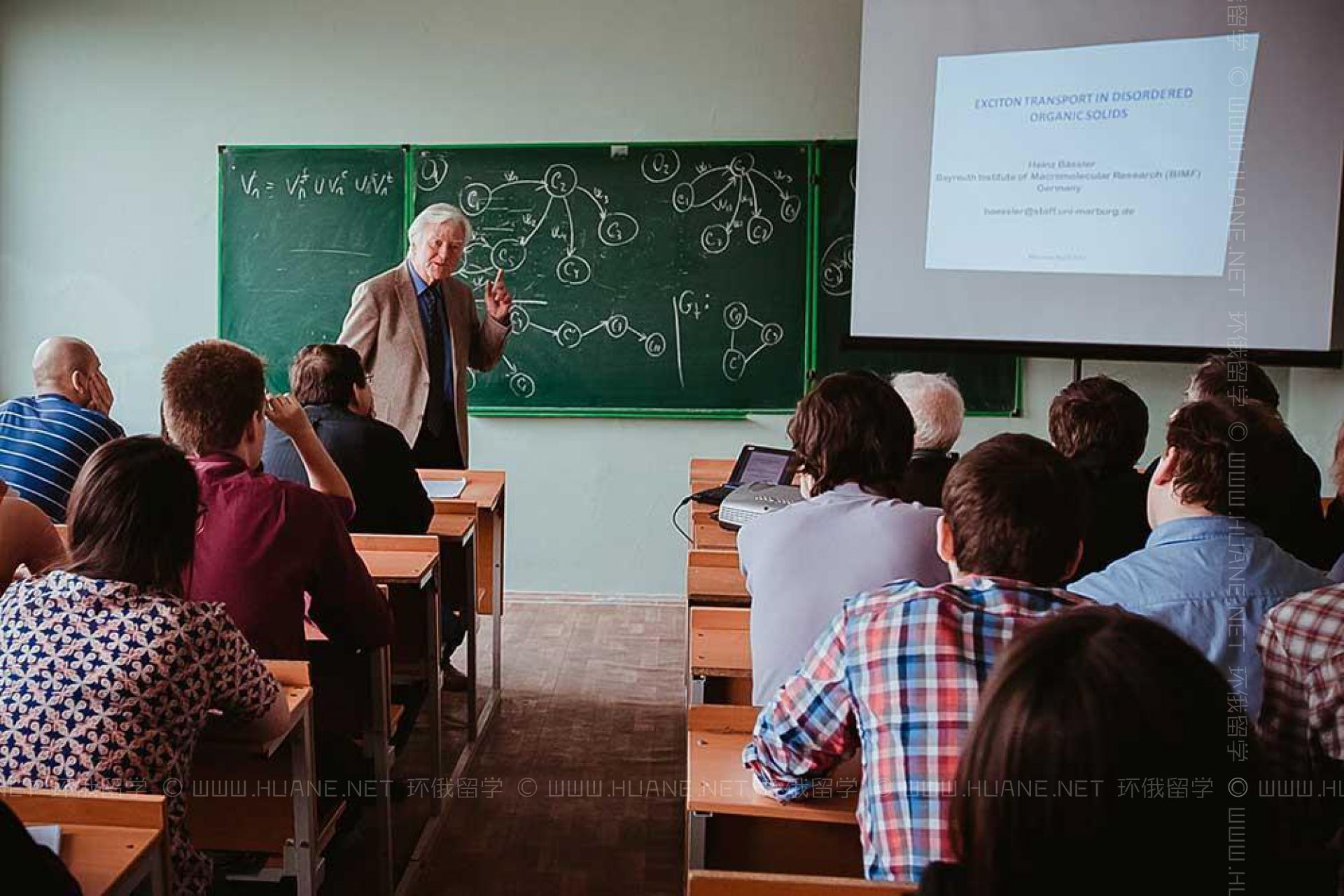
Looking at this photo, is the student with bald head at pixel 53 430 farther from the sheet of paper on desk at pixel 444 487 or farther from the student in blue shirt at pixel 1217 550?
the student in blue shirt at pixel 1217 550

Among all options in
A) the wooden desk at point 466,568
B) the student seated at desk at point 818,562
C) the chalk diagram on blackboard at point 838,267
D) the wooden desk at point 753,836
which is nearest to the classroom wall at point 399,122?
the chalk diagram on blackboard at point 838,267

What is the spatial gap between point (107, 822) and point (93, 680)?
0.30 m

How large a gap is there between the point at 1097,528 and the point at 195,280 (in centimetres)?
439

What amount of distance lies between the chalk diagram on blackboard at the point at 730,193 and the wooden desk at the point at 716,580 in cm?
263

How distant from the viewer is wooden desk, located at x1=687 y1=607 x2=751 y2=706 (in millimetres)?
2170

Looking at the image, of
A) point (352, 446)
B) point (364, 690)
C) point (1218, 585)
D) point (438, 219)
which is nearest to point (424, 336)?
point (438, 219)

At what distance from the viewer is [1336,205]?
4.36 meters

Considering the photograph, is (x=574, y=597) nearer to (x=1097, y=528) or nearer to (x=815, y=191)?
(x=815, y=191)

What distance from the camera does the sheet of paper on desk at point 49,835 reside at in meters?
1.40

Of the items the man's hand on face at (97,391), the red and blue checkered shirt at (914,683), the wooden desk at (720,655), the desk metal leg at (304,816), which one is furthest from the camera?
the man's hand on face at (97,391)

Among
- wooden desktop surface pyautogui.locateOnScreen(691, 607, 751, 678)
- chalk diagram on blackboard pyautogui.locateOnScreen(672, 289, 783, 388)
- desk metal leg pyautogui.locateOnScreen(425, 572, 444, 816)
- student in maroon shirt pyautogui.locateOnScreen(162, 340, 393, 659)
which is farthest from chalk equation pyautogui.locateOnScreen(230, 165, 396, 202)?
wooden desktop surface pyautogui.locateOnScreen(691, 607, 751, 678)

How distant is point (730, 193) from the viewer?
5.21 meters

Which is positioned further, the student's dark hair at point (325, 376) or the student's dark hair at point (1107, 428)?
the student's dark hair at point (325, 376)

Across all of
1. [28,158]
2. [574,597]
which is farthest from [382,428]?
[28,158]
